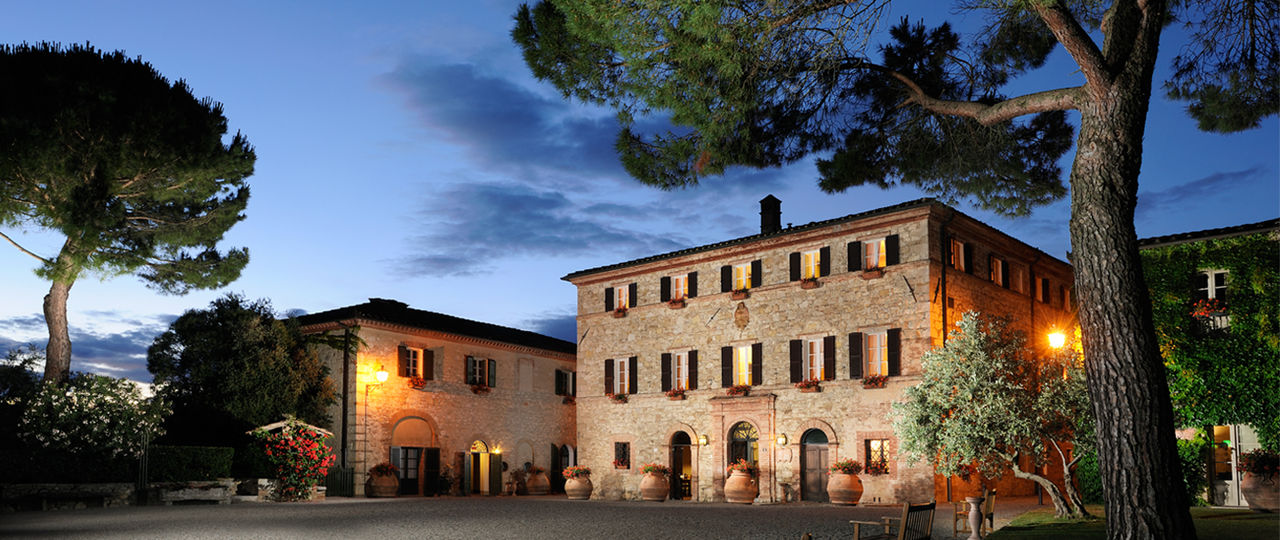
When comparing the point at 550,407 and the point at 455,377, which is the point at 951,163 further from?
the point at 550,407

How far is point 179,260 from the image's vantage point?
2720cm

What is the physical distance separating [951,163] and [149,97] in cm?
2079

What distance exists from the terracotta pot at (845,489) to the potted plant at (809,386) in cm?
263

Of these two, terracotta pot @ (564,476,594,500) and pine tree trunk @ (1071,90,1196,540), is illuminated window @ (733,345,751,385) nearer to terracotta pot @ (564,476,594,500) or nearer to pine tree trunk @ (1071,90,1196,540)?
terracotta pot @ (564,476,594,500)

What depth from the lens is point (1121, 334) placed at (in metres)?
8.55

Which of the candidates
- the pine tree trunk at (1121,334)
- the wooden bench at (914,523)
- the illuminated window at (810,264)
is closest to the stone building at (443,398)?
the illuminated window at (810,264)

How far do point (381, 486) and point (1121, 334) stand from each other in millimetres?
25963

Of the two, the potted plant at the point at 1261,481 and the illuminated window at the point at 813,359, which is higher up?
the illuminated window at the point at 813,359

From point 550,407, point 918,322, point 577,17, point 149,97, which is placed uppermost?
point 149,97

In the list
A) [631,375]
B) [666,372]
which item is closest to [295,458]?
[631,375]

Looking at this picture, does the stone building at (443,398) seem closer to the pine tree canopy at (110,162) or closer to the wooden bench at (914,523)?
the pine tree canopy at (110,162)

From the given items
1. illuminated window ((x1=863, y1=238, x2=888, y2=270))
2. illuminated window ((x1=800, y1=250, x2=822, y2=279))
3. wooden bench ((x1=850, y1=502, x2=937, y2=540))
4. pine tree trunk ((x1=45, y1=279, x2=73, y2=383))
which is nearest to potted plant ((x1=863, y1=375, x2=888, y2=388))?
illuminated window ((x1=863, y1=238, x2=888, y2=270))

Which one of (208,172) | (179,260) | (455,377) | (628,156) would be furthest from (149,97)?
(628,156)

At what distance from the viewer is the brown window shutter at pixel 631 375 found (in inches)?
1250
